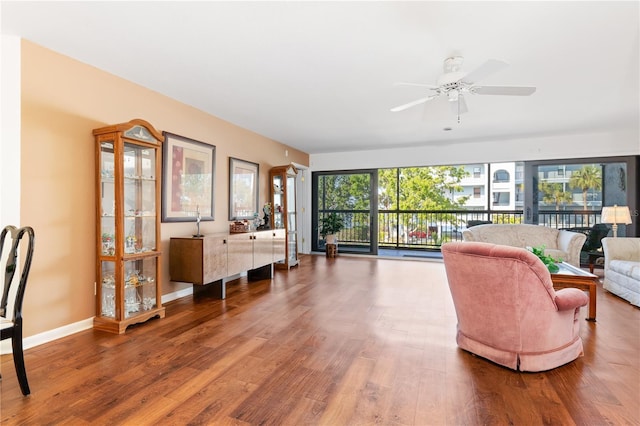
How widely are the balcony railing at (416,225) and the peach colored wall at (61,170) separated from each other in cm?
512

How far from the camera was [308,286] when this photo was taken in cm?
442

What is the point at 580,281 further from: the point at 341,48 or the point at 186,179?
the point at 186,179

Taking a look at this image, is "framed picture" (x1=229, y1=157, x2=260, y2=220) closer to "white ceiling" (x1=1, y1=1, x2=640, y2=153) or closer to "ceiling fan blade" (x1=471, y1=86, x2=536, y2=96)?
"white ceiling" (x1=1, y1=1, x2=640, y2=153)

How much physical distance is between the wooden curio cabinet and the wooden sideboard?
436 mm

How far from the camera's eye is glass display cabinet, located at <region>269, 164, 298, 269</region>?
569 cm

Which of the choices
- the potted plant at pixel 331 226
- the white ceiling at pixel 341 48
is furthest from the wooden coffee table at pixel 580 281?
the potted plant at pixel 331 226

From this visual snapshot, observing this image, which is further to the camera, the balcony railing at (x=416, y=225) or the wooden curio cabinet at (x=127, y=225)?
the balcony railing at (x=416, y=225)

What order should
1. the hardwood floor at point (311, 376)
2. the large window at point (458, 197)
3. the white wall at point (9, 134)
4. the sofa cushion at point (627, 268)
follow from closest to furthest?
the hardwood floor at point (311, 376) → the white wall at point (9, 134) → the sofa cushion at point (627, 268) → the large window at point (458, 197)

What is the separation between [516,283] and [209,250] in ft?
9.90

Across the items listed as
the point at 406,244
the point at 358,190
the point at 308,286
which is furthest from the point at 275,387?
the point at 406,244

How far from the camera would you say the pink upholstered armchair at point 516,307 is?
200cm

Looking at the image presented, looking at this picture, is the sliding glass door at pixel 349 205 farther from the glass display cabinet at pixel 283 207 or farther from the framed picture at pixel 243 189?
the framed picture at pixel 243 189

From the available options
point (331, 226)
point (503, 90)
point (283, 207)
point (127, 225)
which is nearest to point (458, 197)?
point (331, 226)

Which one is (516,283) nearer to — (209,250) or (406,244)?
(209,250)
